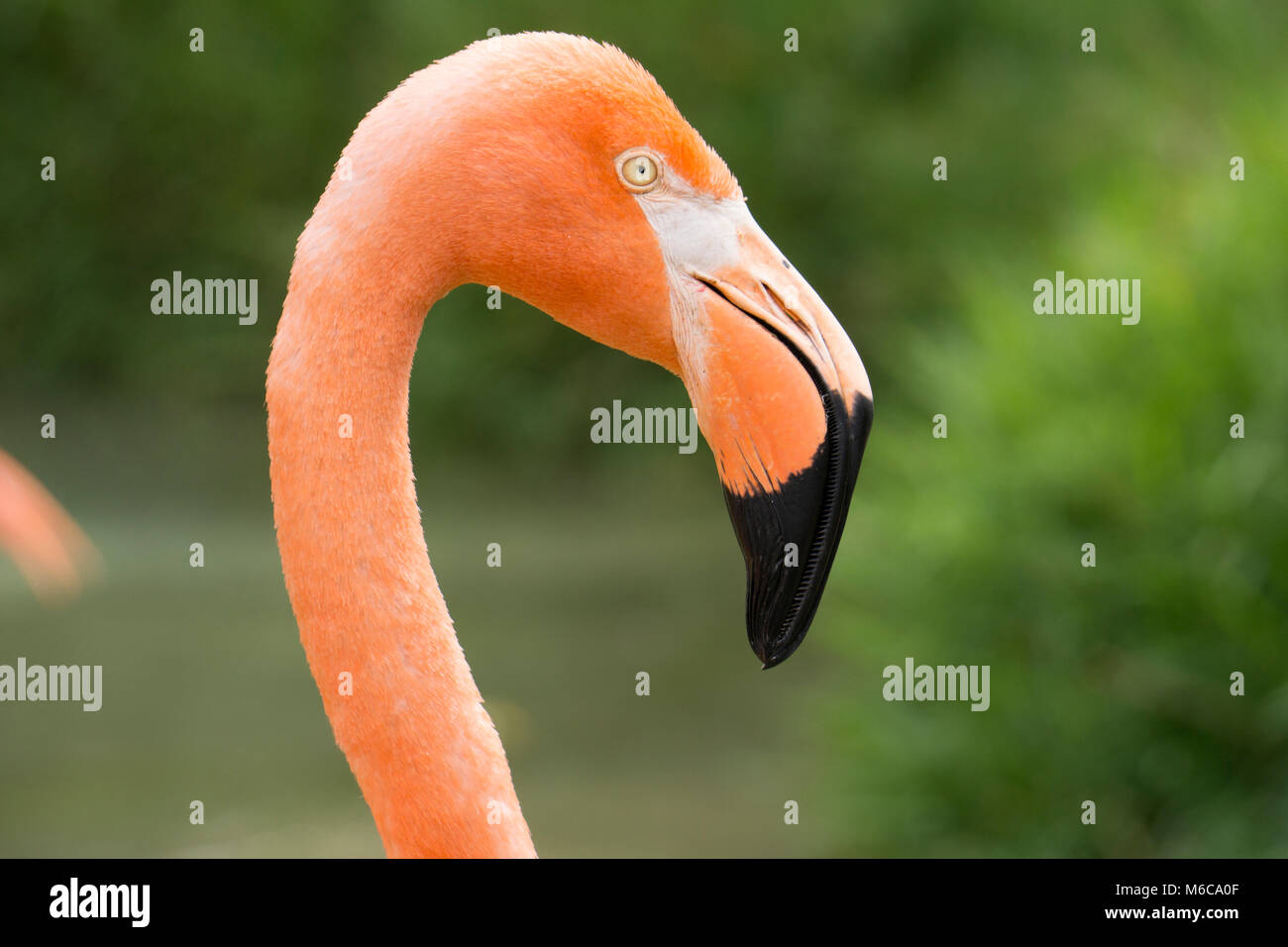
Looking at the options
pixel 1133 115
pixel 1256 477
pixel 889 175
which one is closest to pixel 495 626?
pixel 889 175

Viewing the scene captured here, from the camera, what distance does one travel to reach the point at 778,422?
4.58ft

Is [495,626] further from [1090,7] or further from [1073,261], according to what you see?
[1090,7]

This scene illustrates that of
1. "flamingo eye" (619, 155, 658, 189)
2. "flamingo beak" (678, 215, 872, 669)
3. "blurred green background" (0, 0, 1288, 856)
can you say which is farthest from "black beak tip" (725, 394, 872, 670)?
"blurred green background" (0, 0, 1288, 856)

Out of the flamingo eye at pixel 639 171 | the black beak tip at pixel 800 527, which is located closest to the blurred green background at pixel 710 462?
the black beak tip at pixel 800 527

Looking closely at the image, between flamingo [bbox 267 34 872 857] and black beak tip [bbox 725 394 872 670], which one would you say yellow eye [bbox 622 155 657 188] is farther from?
black beak tip [bbox 725 394 872 670]

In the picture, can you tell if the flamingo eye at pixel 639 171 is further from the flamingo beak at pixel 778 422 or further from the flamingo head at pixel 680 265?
the flamingo beak at pixel 778 422

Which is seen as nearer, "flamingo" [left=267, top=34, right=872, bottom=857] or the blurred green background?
"flamingo" [left=267, top=34, right=872, bottom=857]

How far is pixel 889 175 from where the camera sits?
8.57 metres

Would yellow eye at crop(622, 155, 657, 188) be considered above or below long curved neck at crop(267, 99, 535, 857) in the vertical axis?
above

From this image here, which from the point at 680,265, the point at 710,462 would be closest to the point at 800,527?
the point at 680,265

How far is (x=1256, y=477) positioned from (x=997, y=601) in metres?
0.78

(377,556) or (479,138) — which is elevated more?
(479,138)

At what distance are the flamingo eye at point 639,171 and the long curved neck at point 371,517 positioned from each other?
0.68 feet

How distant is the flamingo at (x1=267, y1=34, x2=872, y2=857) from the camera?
1410 mm
